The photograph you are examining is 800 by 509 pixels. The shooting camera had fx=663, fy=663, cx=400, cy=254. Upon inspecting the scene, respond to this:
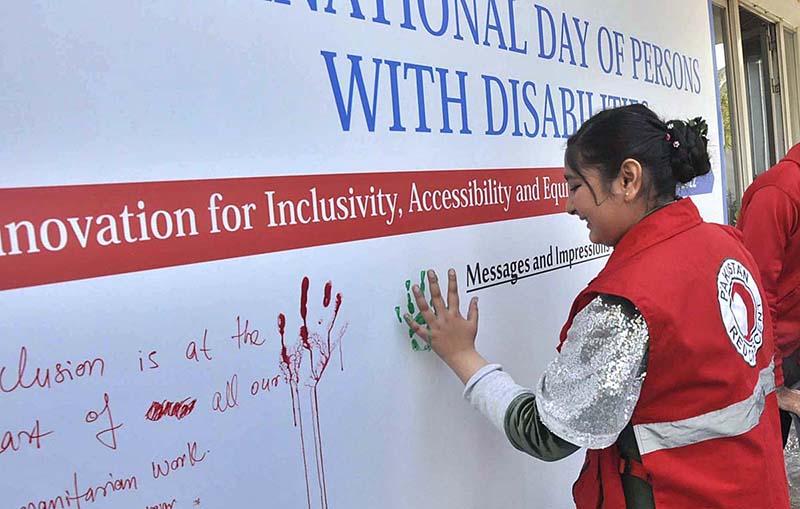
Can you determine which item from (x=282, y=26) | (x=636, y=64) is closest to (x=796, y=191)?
(x=636, y=64)

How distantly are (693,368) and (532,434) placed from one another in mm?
266


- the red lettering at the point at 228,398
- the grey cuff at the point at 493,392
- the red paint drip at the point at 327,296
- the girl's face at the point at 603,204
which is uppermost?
the girl's face at the point at 603,204

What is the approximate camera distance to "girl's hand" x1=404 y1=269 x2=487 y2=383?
4.09ft

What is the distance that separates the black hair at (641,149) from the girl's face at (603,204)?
13 mm

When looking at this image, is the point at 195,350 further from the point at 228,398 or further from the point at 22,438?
the point at 22,438

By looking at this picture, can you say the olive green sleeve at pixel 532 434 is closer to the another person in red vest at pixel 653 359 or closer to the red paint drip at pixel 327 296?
the another person in red vest at pixel 653 359

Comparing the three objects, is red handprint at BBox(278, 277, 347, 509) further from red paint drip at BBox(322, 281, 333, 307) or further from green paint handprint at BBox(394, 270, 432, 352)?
green paint handprint at BBox(394, 270, 432, 352)

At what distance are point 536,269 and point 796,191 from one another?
81 cm

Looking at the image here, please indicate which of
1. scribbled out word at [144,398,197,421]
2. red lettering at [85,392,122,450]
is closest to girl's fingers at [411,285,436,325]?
scribbled out word at [144,398,197,421]

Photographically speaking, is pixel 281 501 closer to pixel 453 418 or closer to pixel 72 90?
pixel 453 418

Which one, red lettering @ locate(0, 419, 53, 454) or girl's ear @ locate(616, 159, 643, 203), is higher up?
girl's ear @ locate(616, 159, 643, 203)

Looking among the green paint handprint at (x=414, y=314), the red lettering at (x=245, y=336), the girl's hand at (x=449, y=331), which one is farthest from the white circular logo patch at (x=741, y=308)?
the red lettering at (x=245, y=336)

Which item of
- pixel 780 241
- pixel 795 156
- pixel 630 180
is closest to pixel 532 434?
pixel 630 180

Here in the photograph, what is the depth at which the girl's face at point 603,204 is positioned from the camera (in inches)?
43.8
